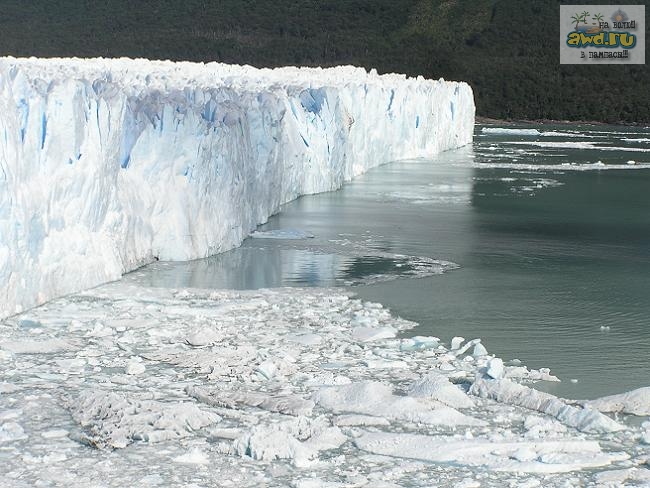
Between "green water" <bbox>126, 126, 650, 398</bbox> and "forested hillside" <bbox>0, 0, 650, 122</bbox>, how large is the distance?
39.3 meters

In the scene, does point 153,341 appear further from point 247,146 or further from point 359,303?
point 247,146

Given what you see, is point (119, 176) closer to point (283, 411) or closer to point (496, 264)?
point (496, 264)

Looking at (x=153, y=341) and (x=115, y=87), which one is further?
(x=115, y=87)

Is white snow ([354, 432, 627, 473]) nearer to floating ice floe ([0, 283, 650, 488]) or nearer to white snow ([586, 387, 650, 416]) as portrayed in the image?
floating ice floe ([0, 283, 650, 488])

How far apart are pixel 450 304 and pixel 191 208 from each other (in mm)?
2509

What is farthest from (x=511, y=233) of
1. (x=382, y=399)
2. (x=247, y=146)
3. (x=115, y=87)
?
(x=382, y=399)

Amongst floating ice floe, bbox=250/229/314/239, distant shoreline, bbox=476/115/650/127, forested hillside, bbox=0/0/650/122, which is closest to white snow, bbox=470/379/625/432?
floating ice floe, bbox=250/229/314/239

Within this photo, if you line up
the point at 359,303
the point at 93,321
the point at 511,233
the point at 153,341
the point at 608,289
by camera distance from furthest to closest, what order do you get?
the point at 511,233, the point at 608,289, the point at 359,303, the point at 93,321, the point at 153,341

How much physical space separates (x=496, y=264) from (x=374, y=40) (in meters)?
55.7

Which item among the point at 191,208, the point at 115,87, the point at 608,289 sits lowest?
the point at 608,289

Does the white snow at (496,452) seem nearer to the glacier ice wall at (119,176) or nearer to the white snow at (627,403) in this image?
the white snow at (627,403)

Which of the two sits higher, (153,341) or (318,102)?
(318,102)

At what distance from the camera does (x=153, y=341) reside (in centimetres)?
632

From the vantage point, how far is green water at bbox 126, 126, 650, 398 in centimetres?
670
